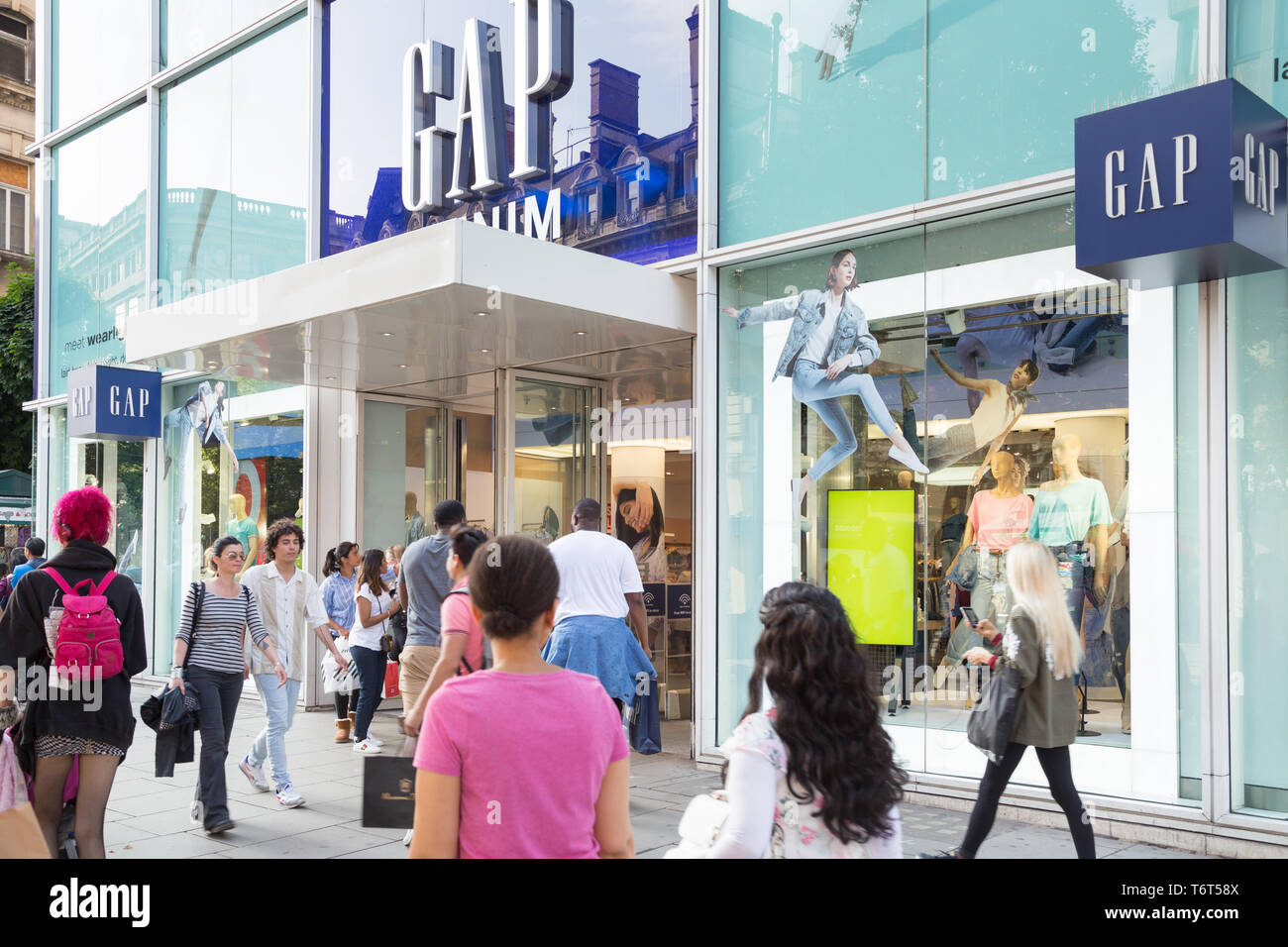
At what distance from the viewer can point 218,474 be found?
44.1ft

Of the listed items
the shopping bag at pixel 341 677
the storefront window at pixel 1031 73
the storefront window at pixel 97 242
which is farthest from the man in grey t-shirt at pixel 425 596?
the storefront window at pixel 97 242

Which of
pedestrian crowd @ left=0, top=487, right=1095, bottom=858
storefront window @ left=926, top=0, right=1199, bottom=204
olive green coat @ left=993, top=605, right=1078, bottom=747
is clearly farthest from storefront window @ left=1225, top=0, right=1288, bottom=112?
olive green coat @ left=993, top=605, right=1078, bottom=747

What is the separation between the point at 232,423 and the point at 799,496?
8156mm

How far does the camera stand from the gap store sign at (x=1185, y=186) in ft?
17.5

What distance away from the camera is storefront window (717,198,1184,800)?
6320 millimetres

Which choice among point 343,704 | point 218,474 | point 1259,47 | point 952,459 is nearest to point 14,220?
point 218,474

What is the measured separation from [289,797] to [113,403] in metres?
8.71

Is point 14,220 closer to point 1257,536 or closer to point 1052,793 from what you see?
point 1257,536

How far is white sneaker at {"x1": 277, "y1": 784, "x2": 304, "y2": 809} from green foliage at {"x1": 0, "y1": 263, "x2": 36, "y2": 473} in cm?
2068

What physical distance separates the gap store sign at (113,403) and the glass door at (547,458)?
5.97 metres

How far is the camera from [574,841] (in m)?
2.25

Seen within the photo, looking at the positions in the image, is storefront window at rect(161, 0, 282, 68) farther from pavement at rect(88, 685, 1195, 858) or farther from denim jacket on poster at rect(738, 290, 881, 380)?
pavement at rect(88, 685, 1195, 858)

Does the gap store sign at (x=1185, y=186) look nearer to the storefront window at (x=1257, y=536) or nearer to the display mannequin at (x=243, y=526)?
the storefront window at (x=1257, y=536)
